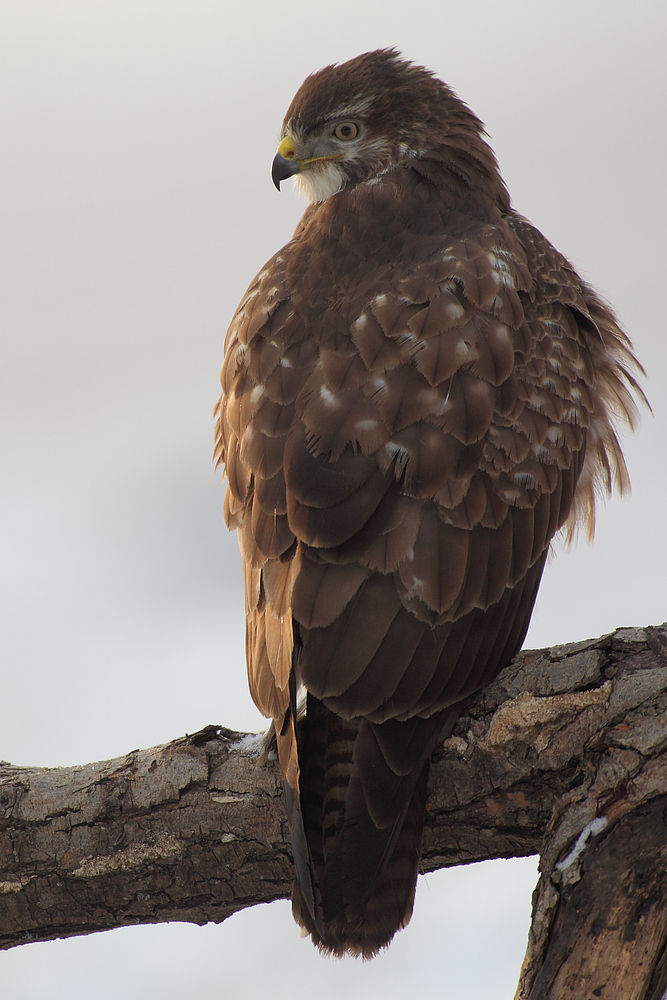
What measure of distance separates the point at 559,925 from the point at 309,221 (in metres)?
2.44

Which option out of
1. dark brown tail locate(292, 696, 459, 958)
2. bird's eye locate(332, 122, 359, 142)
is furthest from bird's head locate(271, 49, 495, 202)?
dark brown tail locate(292, 696, 459, 958)

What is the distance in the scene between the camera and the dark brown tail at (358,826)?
2.34 m

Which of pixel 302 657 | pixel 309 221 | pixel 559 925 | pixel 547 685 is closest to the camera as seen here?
pixel 559 925

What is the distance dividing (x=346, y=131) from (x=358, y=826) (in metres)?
2.49

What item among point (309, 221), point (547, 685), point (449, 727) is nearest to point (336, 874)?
point (449, 727)

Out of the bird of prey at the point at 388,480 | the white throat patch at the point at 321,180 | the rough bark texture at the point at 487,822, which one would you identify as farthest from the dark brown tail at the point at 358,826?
the white throat patch at the point at 321,180

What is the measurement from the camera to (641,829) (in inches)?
88.3

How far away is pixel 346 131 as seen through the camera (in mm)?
3451

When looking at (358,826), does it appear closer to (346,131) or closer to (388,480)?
(388,480)

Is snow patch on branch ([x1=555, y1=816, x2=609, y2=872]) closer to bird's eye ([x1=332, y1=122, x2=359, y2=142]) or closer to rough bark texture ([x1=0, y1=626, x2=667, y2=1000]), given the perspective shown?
rough bark texture ([x1=0, y1=626, x2=667, y2=1000])

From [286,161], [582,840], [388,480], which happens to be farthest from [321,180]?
[582,840]

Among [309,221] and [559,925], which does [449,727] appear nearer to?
[559,925]

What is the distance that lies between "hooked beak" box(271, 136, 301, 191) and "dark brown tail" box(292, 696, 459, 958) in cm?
213

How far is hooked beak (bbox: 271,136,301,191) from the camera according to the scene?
139 inches
